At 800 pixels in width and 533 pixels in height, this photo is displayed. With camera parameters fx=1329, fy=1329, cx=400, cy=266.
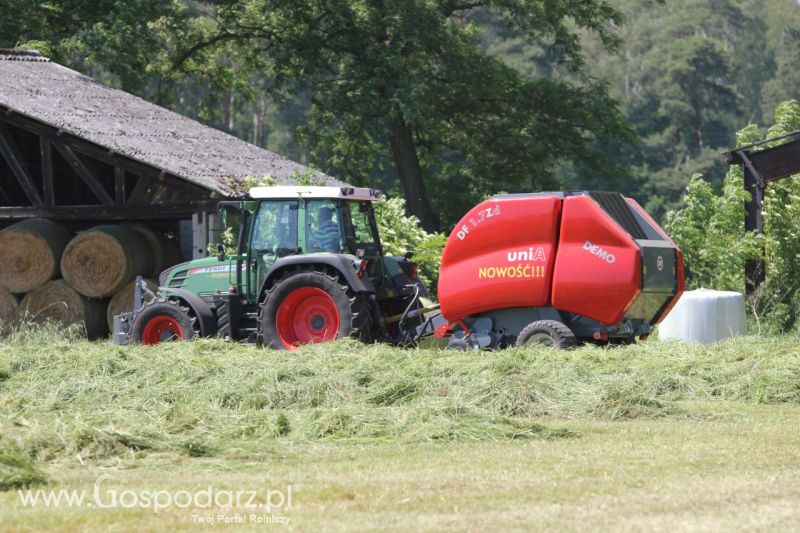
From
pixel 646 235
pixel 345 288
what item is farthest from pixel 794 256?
pixel 345 288

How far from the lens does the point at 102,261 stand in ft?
71.1

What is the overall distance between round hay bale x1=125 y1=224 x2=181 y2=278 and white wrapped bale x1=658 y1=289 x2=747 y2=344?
838 centimetres

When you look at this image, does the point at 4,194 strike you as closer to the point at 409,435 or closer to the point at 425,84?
the point at 425,84

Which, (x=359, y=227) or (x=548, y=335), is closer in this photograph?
(x=548, y=335)

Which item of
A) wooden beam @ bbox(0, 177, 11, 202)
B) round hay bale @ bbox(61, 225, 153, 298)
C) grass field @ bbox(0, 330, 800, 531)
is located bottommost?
grass field @ bbox(0, 330, 800, 531)

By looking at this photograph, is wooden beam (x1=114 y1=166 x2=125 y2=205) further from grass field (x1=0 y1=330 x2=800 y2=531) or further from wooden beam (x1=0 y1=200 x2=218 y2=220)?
grass field (x1=0 y1=330 x2=800 y2=531)

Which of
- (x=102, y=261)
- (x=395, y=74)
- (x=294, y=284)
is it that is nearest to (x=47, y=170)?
(x=102, y=261)

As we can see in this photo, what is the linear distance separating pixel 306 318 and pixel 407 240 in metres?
8.72

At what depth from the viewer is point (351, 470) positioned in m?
9.71

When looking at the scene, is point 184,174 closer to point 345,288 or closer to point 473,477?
point 345,288

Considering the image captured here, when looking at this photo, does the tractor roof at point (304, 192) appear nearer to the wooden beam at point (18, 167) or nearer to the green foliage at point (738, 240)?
the wooden beam at point (18, 167)

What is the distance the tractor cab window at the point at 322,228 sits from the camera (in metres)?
17.6

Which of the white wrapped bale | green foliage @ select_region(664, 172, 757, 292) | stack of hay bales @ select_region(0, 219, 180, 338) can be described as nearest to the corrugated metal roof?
stack of hay bales @ select_region(0, 219, 180, 338)

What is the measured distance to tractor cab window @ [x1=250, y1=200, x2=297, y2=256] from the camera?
17.7 m
